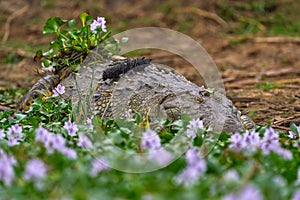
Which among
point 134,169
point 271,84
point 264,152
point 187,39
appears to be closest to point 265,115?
point 271,84


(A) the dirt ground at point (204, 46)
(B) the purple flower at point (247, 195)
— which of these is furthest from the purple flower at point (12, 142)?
(A) the dirt ground at point (204, 46)

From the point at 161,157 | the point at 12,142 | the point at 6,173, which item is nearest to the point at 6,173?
the point at 6,173

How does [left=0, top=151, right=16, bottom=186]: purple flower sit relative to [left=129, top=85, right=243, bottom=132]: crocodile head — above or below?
below

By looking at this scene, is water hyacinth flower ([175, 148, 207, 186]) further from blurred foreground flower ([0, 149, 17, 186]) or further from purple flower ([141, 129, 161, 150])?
blurred foreground flower ([0, 149, 17, 186])

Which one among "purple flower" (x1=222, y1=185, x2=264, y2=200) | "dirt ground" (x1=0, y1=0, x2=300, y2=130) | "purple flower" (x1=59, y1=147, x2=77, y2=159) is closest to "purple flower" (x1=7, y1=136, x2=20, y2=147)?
"purple flower" (x1=59, y1=147, x2=77, y2=159)

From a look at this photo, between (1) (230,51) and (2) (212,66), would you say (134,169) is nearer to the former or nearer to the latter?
(2) (212,66)

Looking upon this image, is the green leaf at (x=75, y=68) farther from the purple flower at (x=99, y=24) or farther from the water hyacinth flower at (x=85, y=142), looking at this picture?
the water hyacinth flower at (x=85, y=142)
